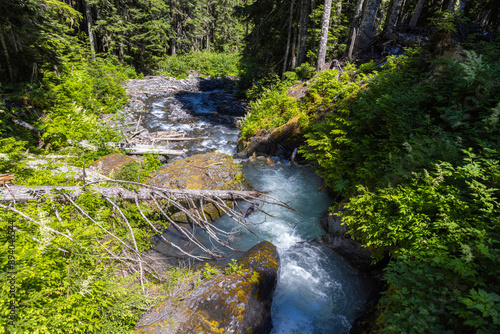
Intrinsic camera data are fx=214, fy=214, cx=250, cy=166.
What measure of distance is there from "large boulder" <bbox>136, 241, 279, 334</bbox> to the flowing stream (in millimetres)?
717

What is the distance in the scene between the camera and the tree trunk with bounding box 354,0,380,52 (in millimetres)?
12250

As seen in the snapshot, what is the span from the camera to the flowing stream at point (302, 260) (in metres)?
4.58

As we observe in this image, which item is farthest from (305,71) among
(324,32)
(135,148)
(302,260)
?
(302,260)

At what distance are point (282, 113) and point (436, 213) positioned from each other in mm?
9586

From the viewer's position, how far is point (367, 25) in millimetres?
12773

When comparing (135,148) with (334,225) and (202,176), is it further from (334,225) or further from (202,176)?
(334,225)

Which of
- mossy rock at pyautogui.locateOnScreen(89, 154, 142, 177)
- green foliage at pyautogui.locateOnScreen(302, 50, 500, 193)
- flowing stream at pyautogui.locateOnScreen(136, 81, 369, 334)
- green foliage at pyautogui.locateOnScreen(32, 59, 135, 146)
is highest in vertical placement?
green foliage at pyautogui.locateOnScreen(302, 50, 500, 193)

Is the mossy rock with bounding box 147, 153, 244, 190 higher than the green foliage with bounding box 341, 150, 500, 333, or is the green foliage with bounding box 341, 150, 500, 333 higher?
the green foliage with bounding box 341, 150, 500, 333

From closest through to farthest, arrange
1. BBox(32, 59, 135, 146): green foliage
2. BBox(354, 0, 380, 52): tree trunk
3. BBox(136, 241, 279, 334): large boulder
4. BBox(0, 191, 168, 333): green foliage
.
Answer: BBox(0, 191, 168, 333): green foliage, BBox(136, 241, 279, 334): large boulder, BBox(32, 59, 135, 146): green foliage, BBox(354, 0, 380, 52): tree trunk

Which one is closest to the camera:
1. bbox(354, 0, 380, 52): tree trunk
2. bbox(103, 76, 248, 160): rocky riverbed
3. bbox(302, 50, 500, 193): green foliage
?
bbox(302, 50, 500, 193): green foliage

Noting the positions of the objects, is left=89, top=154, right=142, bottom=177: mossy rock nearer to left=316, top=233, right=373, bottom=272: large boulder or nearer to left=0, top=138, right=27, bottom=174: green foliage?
left=0, top=138, right=27, bottom=174: green foliage

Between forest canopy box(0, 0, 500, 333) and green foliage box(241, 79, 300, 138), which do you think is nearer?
forest canopy box(0, 0, 500, 333)

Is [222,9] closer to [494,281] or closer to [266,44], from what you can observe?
[266,44]

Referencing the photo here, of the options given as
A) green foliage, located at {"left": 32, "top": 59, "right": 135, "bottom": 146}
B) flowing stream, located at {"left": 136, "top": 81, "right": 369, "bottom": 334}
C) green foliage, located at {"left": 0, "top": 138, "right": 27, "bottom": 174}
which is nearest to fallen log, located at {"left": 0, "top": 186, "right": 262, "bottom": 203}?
flowing stream, located at {"left": 136, "top": 81, "right": 369, "bottom": 334}
